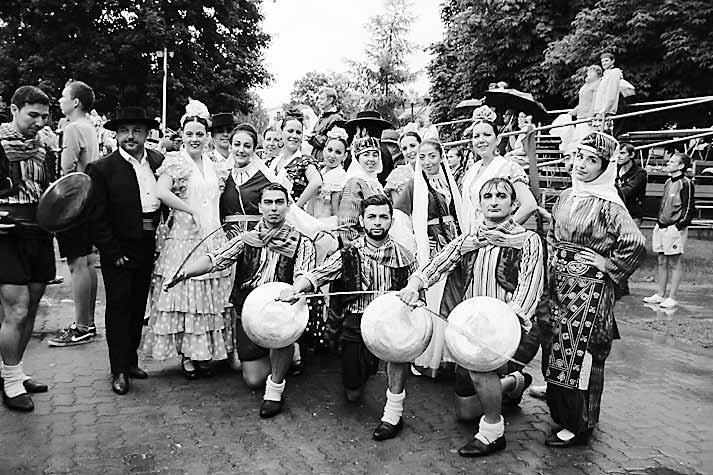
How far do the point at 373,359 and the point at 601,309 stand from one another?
1672 millimetres

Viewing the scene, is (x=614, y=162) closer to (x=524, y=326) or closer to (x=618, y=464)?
(x=524, y=326)

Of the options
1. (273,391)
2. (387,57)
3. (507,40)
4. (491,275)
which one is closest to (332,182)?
(273,391)

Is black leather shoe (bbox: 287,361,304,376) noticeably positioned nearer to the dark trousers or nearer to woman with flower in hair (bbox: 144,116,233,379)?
woman with flower in hair (bbox: 144,116,233,379)

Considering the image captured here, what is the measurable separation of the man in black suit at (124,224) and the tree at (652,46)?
1353 cm

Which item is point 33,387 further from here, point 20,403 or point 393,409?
point 393,409

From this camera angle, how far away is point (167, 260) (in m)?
5.48

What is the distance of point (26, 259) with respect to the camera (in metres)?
4.71

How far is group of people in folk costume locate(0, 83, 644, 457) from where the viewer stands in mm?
4309

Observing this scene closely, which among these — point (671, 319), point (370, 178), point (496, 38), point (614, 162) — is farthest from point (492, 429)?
point (496, 38)

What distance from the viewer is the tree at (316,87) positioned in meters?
38.4

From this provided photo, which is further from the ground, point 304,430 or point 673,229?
point 673,229

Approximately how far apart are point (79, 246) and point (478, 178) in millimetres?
3505

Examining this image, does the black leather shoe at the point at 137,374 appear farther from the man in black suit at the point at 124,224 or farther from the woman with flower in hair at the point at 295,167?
the woman with flower in hair at the point at 295,167

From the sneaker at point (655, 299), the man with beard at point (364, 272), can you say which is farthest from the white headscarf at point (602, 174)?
the sneaker at point (655, 299)
